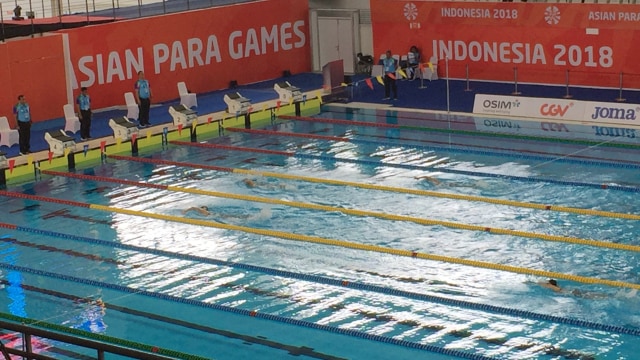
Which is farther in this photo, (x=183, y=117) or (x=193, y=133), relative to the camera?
(x=193, y=133)

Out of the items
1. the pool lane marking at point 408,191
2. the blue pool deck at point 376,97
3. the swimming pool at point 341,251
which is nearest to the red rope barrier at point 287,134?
the blue pool deck at point 376,97

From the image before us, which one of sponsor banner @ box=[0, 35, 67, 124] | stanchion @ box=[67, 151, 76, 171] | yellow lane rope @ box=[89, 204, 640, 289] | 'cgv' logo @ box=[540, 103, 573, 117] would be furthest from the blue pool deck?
yellow lane rope @ box=[89, 204, 640, 289]

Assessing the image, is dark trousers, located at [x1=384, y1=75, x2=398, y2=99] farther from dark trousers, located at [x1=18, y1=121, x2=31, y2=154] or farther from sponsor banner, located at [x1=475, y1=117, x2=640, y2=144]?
dark trousers, located at [x1=18, y1=121, x2=31, y2=154]

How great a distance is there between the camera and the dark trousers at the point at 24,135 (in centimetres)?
2083

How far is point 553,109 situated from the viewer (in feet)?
75.0

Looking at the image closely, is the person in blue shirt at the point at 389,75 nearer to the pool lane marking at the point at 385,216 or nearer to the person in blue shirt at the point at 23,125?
the pool lane marking at the point at 385,216

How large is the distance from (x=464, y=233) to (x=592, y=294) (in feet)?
9.61

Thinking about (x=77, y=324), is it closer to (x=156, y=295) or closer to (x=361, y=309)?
(x=156, y=295)

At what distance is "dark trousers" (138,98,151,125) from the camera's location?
23391 millimetres

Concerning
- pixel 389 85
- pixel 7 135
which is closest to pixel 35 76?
pixel 7 135

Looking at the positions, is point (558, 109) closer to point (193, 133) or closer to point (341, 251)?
point (193, 133)

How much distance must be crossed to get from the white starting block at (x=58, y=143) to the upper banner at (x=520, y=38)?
11640 mm

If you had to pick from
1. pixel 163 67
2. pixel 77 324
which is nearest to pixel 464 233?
pixel 77 324

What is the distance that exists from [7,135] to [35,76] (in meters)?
2.65
